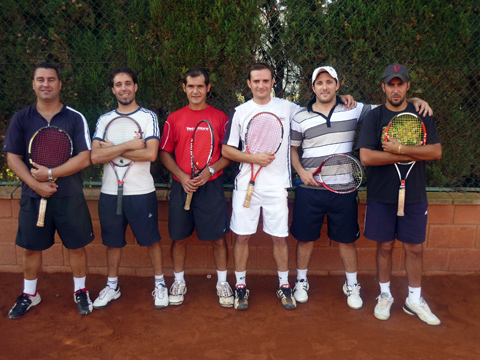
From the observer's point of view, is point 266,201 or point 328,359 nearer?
point 328,359

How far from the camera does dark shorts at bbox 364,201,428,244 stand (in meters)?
3.44

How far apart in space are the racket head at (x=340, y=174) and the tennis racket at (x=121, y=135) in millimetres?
1656

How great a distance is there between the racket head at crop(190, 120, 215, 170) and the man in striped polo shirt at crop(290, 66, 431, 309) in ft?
2.50

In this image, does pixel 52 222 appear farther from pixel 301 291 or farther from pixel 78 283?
pixel 301 291

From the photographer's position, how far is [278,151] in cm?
362

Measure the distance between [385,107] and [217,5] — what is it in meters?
1.87

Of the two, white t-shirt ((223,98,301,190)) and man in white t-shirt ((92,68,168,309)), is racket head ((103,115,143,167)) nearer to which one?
man in white t-shirt ((92,68,168,309))

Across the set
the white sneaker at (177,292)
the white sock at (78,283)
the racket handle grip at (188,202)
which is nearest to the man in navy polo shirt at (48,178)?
the white sock at (78,283)

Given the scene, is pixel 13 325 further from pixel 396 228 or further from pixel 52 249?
pixel 396 228

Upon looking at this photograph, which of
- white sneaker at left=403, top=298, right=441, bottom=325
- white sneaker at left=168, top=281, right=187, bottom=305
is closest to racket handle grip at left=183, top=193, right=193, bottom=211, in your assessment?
white sneaker at left=168, top=281, right=187, bottom=305

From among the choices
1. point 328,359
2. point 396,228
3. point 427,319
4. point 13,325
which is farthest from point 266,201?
point 13,325

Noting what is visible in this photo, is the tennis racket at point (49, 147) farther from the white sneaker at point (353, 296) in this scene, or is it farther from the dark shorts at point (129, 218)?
the white sneaker at point (353, 296)

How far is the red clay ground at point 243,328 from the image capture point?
3096mm

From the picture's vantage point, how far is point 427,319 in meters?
3.46
